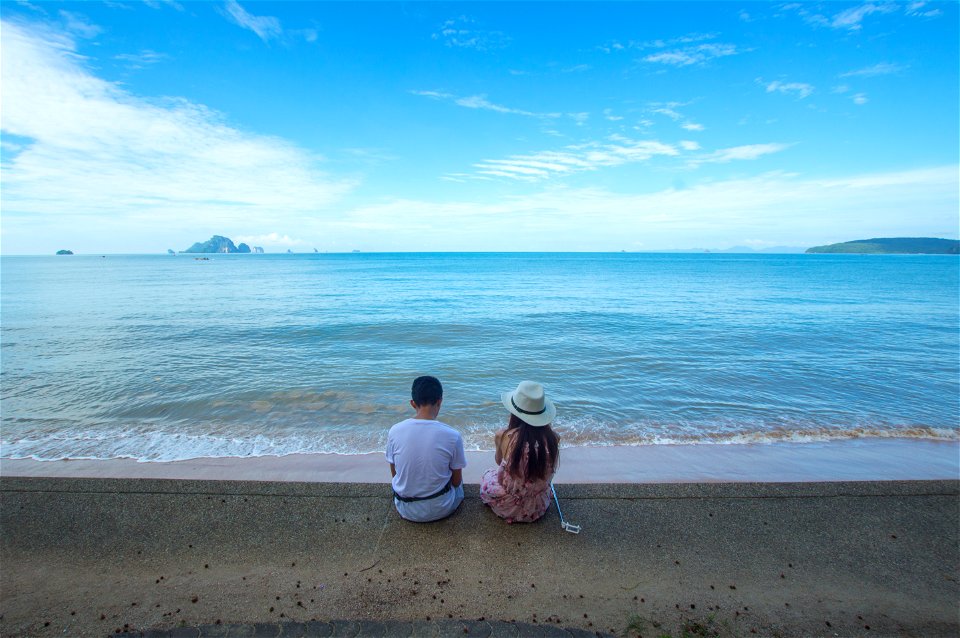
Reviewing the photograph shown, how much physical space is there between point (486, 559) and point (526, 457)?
878 mm

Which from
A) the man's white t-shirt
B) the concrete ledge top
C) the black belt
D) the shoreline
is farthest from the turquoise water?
the man's white t-shirt

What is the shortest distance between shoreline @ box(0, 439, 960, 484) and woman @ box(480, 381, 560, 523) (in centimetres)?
194

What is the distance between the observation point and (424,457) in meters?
3.84

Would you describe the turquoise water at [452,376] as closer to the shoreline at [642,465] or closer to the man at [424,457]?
the shoreline at [642,465]

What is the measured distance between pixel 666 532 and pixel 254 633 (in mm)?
3361

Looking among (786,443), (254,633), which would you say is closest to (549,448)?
(254,633)

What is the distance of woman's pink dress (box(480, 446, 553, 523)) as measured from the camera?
3.84 meters

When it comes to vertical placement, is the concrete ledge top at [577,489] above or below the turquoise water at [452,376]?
above

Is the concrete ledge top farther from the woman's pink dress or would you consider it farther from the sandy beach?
the woman's pink dress

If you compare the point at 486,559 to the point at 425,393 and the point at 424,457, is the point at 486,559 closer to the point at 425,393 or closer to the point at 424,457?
the point at 424,457

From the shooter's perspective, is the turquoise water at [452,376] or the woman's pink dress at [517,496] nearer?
the woman's pink dress at [517,496]

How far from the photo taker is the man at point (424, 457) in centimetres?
383

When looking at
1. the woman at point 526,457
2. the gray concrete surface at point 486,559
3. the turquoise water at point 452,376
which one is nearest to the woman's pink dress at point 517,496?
the woman at point 526,457

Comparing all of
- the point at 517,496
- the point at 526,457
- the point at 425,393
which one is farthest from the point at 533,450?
the point at 425,393
